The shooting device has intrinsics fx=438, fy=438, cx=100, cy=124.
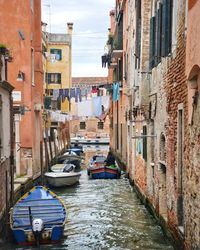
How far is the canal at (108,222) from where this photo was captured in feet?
32.2

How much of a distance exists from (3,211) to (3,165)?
3.75ft

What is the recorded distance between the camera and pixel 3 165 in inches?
426

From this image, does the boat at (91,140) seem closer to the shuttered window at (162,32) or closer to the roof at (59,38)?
the roof at (59,38)

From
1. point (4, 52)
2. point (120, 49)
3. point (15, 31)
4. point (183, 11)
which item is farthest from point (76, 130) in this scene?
point (183, 11)

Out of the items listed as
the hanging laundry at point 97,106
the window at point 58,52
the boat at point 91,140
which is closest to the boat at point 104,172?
the hanging laundry at point 97,106

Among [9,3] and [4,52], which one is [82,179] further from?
[4,52]

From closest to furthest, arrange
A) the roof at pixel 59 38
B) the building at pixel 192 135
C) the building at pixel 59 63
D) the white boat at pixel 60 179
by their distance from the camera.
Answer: the building at pixel 192 135 → the white boat at pixel 60 179 → the building at pixel 59 63 → the roof at pixel 59 38

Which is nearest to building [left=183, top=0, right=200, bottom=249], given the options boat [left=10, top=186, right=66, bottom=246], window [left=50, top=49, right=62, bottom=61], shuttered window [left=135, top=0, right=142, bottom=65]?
boat [left=10, top=186, right=66, bottom=246]

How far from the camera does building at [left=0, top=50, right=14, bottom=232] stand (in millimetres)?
10297

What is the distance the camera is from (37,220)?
944 cm

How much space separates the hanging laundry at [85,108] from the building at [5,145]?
10.9m

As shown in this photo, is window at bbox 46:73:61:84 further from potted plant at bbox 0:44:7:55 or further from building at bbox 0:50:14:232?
potted plant at bbox 0:44:7:55

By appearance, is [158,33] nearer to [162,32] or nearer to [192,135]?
[162,32]

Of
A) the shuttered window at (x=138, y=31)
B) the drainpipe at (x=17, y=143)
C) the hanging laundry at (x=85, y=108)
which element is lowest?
the drainpipe at (x=17, y=143)
